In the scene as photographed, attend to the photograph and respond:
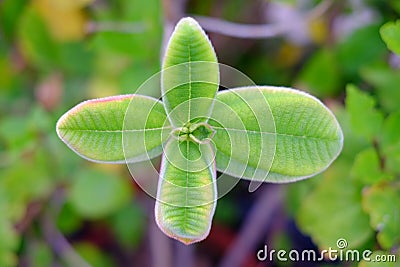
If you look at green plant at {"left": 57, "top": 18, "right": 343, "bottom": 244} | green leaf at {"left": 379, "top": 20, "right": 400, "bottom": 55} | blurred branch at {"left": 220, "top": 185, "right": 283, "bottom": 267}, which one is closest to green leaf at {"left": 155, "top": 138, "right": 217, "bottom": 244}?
green plant at {"left": 57, "top": 18, "right": 343, "bottom": 244}

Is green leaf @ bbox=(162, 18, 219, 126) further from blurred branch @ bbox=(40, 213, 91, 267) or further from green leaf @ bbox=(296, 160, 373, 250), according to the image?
blurred branch @ bbox=(40, 213, 91, 267)

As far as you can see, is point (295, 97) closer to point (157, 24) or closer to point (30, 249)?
point (157, 24)

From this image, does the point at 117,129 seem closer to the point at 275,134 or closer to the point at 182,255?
the point at 275,134

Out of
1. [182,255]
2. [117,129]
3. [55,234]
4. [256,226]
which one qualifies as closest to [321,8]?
[256,226]

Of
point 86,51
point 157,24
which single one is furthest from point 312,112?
point 86,51

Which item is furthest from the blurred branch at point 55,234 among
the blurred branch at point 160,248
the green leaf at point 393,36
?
the green leaf at point 393,36

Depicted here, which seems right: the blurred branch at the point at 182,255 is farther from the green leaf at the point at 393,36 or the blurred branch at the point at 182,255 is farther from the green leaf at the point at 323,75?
the green leaf at the point at 393,36
